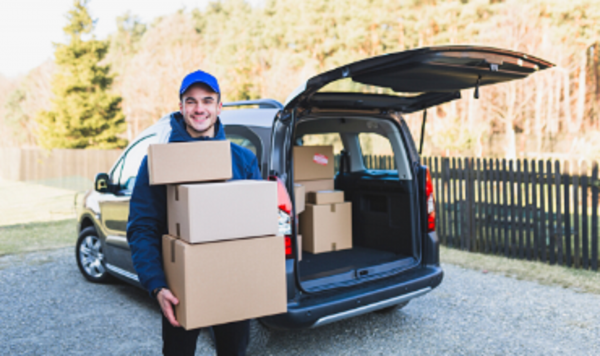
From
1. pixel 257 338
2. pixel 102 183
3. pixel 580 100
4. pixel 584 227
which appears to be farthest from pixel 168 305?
pixel 580 100

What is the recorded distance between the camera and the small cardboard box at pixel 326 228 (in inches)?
188

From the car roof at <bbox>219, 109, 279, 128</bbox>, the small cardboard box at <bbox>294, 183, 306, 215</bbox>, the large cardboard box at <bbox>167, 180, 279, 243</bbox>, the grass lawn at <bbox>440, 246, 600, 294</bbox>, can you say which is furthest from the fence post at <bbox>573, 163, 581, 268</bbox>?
the large cardboard box at <bbox>167, 180, 279, 243</bbox>

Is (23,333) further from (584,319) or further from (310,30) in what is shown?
(310,30)

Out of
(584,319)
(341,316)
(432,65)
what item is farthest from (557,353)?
(432,65)

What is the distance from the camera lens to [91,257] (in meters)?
5.56

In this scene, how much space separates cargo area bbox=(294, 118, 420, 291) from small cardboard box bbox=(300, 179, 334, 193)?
0.04 ft

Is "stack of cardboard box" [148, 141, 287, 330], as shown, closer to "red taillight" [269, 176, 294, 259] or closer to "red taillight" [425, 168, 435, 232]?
"red taillight" [269, 176, 294, 259]

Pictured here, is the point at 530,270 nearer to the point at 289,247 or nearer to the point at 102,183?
the point at 289,247

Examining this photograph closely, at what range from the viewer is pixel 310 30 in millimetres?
31016

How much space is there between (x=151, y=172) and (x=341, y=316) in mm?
1838

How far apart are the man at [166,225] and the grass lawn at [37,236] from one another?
264 inches

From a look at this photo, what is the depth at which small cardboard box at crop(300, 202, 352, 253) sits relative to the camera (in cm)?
479

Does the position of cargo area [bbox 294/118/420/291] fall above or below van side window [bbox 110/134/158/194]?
below

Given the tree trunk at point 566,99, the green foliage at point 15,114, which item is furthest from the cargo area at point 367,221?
the green foliage at point 15,114
